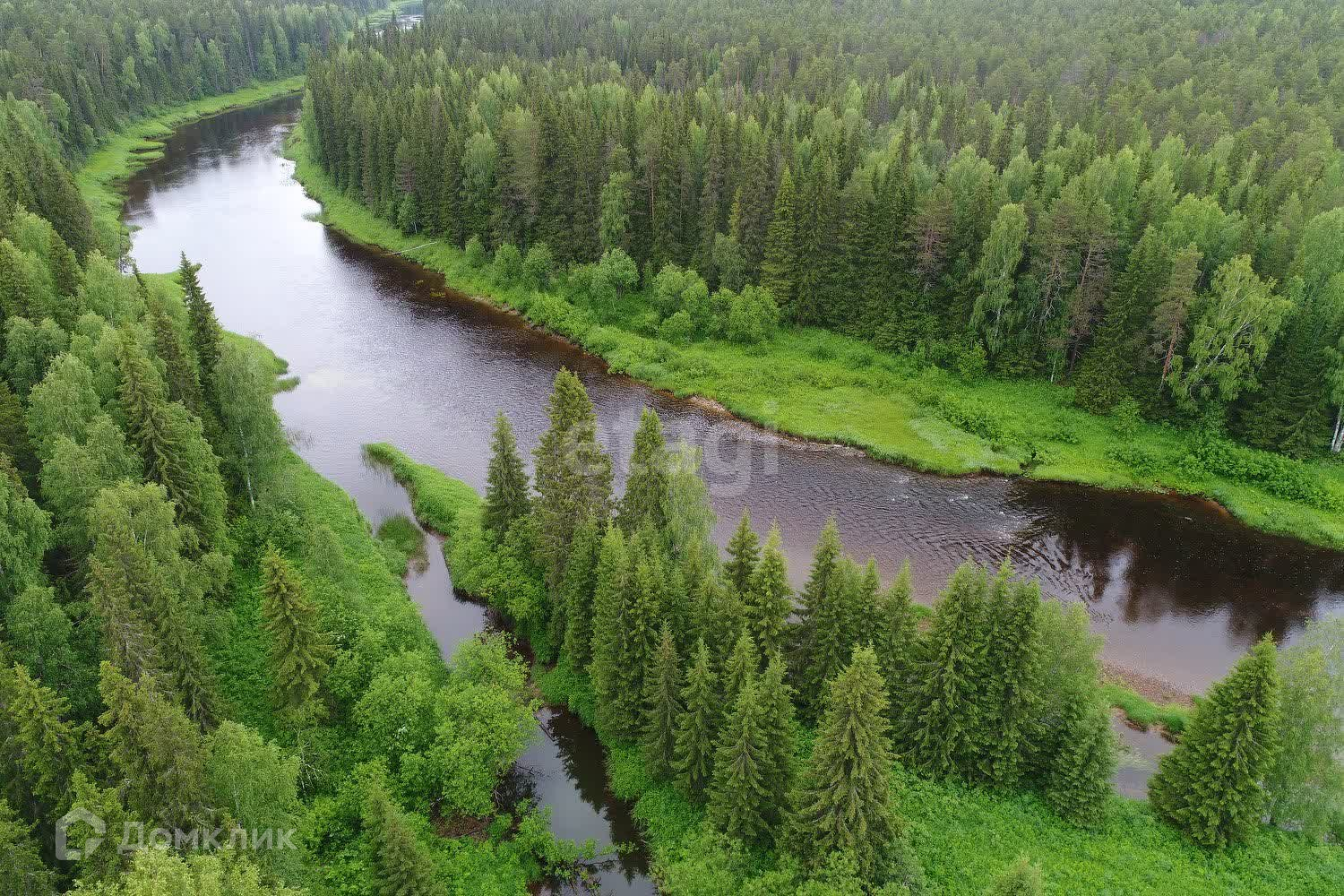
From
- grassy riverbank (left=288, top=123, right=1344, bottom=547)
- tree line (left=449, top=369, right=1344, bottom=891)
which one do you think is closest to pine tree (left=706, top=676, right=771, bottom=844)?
tree line (left=449, top=369, right=1344, bottom=891)

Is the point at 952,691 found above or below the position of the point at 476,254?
below

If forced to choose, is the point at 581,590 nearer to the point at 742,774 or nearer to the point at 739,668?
the point at 739,668

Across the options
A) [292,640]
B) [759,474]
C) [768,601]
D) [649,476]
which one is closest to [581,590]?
[649,476]

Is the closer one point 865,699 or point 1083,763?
point 865,699

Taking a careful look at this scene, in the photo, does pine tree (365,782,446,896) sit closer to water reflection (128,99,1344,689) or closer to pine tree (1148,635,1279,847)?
pine tree (1148,635,1279,847)

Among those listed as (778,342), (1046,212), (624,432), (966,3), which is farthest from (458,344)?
(966,3)

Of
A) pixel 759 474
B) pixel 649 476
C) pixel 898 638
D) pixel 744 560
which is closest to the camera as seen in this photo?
pixel 898 638
